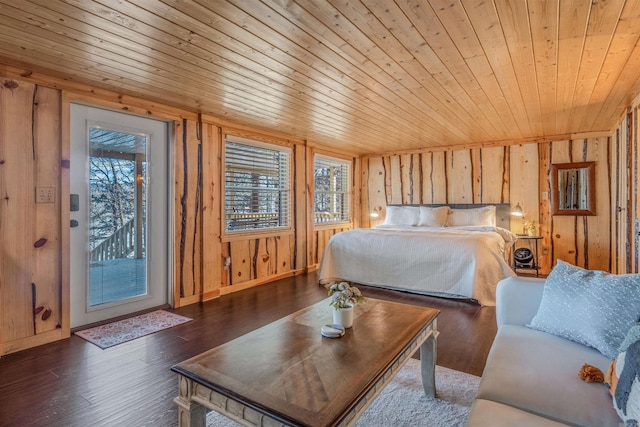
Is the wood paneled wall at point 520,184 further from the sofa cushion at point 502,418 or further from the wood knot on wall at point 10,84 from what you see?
the wood knot on wall at point 10,84

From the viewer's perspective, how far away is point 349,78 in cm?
280

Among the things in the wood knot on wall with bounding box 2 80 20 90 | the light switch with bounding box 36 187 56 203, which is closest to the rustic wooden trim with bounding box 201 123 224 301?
the light switch with bounding box 36 187 56 203

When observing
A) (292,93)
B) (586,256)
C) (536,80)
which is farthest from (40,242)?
(586,256)

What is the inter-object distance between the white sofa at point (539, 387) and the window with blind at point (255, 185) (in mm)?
3500

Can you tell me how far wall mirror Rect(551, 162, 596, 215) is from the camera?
505cm

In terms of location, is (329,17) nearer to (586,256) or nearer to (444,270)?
(444,270)

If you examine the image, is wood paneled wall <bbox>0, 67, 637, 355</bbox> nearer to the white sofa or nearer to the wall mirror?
the wall mirror

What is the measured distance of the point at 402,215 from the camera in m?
6.10

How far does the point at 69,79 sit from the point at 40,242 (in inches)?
53.1

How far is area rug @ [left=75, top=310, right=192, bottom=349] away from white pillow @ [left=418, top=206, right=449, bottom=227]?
4011mm

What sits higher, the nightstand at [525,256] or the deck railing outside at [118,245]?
the deck railing outside at [118,245]

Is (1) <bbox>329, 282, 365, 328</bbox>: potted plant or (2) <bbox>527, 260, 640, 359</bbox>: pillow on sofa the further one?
(1) <bbox>329, 282, 365, 328</bbox>: potted plant

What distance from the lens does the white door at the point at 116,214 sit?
2.99 m

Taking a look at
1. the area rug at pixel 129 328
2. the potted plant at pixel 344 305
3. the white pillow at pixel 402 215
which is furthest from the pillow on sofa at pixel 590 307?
the white pillow at pixel 402 215
